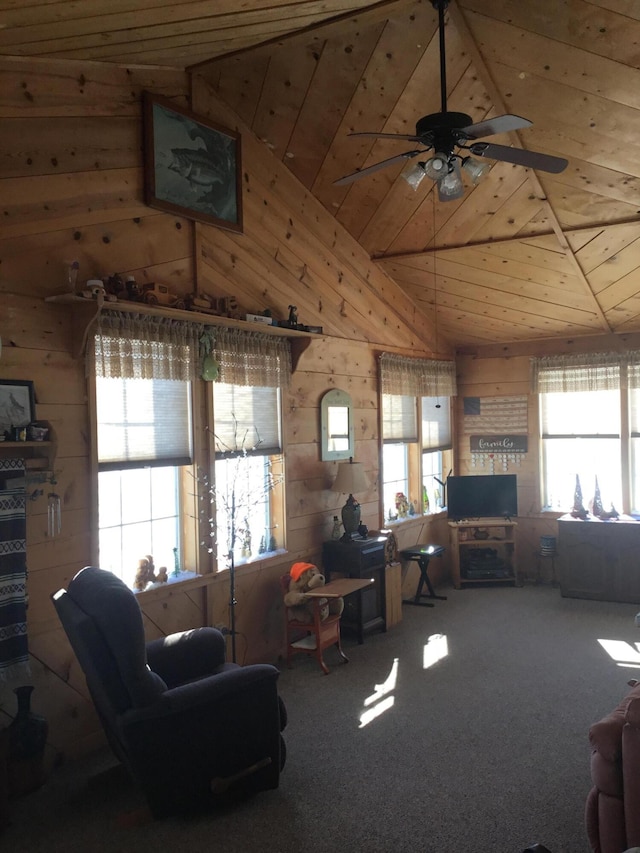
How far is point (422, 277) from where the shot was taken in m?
5.93

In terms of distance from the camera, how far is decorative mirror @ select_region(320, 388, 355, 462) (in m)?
5.20

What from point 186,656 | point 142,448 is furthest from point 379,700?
point 142,448

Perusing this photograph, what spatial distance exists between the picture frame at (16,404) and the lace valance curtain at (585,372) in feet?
16.9

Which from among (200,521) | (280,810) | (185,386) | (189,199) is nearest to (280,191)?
(189,199)

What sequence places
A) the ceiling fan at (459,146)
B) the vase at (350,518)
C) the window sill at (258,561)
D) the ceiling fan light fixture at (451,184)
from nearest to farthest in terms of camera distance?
the ceiling fan at (459,146), the ceiling fan light fixture at (451,184), the window sill at (258,561), the vase at (350,518)

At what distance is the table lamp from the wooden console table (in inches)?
91.5

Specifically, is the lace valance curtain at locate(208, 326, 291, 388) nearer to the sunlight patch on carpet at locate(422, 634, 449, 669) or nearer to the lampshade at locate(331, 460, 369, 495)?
the lampshade at locate(331, 460, 369, 495)

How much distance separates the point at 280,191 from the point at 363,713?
3.67 m

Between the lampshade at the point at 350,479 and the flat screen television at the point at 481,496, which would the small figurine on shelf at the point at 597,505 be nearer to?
the flat screen television at the point at 481,496

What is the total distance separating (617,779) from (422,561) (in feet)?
12.5

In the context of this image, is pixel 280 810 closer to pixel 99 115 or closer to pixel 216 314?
pixel 216 314

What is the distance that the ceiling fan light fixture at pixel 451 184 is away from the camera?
10.4 ft

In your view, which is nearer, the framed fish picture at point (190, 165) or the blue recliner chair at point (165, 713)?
the blue recliner chair at point (165, 713)

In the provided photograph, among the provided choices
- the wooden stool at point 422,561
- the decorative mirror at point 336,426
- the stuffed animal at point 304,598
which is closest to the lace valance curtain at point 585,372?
the wooden stool at point 422,561
